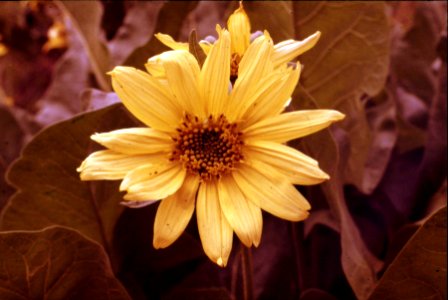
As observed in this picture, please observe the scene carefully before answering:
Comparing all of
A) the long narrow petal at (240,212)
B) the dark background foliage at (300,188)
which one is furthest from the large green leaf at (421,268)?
the long narrow petal at (240,212)

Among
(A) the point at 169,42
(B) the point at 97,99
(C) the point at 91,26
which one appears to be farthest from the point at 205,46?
(C) the point at 91,26

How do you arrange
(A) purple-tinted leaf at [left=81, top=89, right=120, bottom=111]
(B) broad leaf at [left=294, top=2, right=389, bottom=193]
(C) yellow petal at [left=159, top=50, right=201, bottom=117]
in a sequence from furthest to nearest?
1. (B) broad leaf at [left=294, top=2, right=389, bottom=193]
2. (A) purple-tinted leaf at [left=81, top=89, right=120, bottom=111]
3. (C) yellow petal at [left=159, top=50, right=201, bottom=117]

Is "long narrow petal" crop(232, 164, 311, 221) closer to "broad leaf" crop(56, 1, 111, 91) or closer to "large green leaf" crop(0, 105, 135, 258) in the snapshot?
"large green leaf" crop(0, 105, 135, 258)

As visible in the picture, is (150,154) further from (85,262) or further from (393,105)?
(393,105)

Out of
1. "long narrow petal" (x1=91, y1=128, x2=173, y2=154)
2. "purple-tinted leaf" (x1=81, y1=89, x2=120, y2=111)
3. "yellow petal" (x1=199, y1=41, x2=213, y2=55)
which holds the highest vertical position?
"yellow petal" (x1=199, y1=41, x2=213, y2=55)

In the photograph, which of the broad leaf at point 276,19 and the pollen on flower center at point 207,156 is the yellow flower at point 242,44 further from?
the broad leaf at point 276,19

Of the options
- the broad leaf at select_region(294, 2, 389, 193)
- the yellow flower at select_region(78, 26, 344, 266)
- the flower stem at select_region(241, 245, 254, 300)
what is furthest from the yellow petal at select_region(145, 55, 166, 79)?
the broad leaf at select_region(294, 2, 389, 193)
